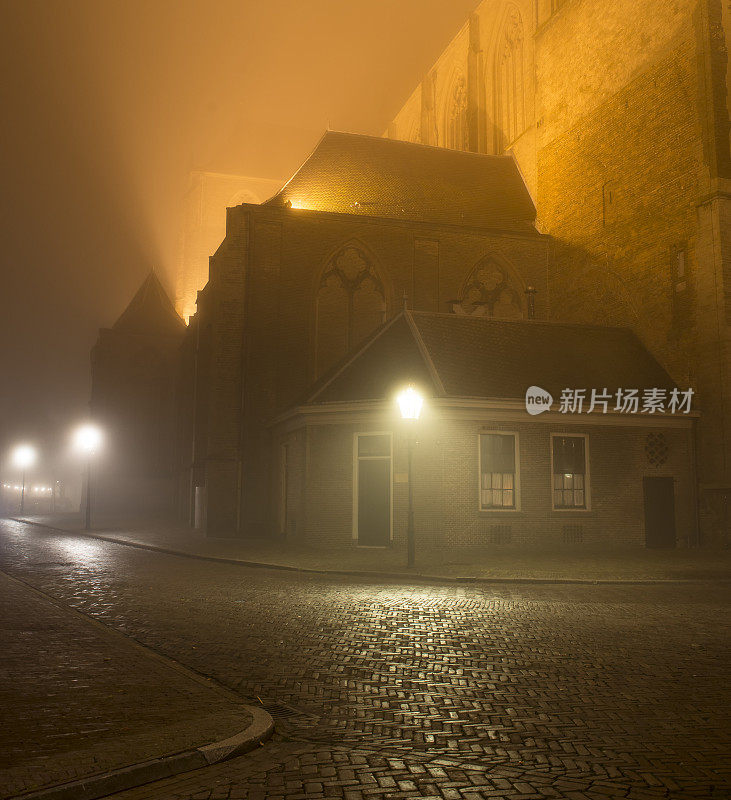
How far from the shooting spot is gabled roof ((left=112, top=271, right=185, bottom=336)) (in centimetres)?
4116

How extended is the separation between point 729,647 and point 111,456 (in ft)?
114

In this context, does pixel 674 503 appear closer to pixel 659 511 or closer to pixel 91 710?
pixel 659 511

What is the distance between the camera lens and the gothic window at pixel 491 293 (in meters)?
26.9

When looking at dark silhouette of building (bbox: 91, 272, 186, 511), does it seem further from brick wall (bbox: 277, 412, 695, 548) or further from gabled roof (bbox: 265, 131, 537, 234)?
brick wall (bbox: 277, 412, 695, 548)

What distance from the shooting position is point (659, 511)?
19.7 m

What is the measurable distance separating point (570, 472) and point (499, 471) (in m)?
1.95

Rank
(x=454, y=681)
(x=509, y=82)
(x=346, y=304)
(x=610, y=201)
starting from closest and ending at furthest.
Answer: (x=454, y=681) → (x=610, y=201) → (x=346, y=304) → (x=509, y=82)

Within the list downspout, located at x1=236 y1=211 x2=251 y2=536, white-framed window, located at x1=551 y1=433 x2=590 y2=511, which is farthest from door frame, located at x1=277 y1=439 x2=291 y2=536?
white-framed window, located at x1=551 y1=433 x2=590 y2=511

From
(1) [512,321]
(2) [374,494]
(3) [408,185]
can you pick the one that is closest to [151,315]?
(3) [408,185]

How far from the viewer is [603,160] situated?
24656 mm

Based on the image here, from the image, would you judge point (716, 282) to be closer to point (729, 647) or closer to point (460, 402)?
point (460, 402)

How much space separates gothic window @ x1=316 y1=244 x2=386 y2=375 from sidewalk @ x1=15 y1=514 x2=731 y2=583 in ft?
24.6

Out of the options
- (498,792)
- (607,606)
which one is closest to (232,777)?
(498,792)

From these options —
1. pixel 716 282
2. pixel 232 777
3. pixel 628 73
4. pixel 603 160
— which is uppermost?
pixel 628 73
